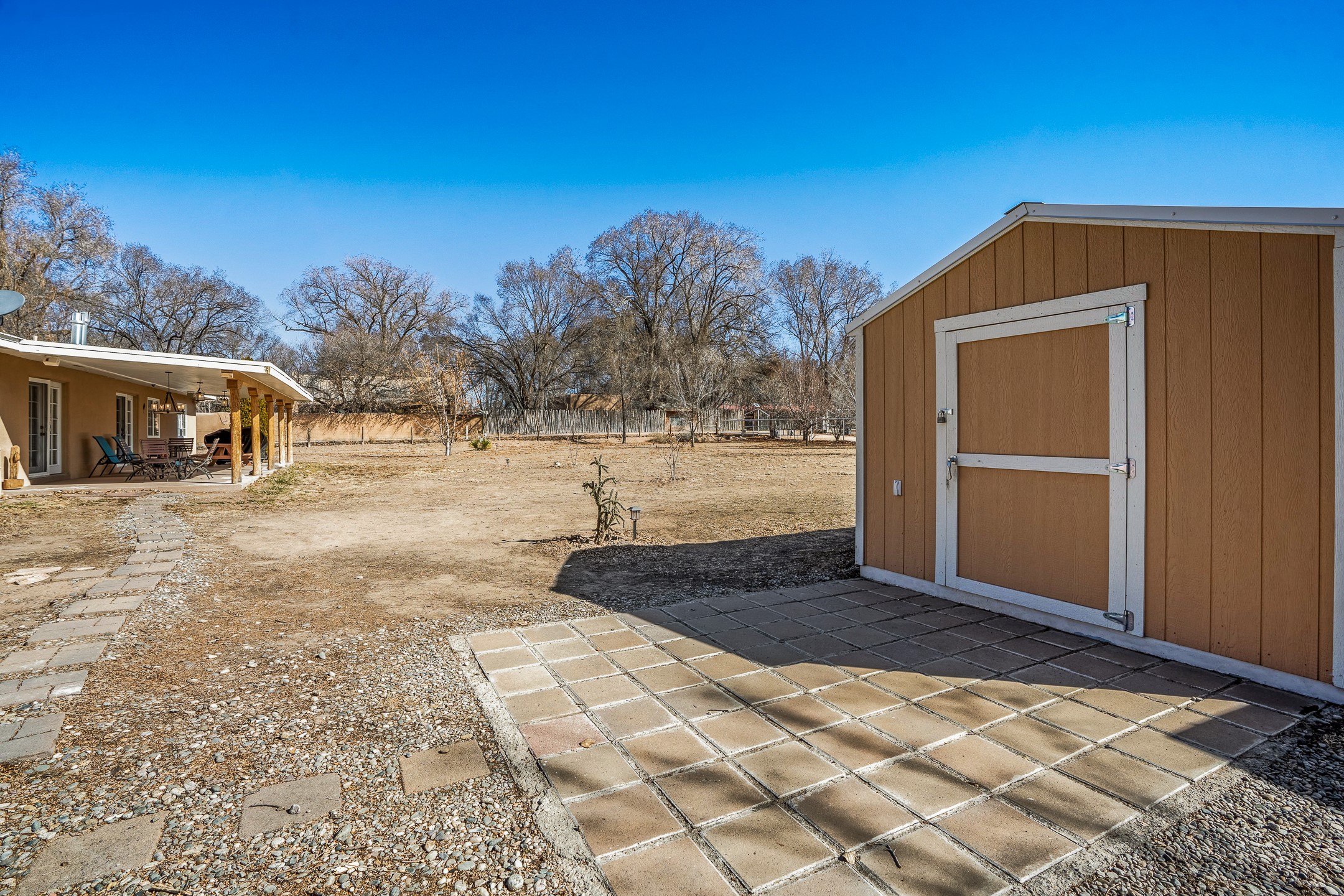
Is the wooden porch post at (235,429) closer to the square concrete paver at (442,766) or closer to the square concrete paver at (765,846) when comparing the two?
the square concrete paver at (442,766)

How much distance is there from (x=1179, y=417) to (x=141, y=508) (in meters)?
11.1

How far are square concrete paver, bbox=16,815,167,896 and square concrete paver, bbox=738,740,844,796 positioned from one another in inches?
68.5

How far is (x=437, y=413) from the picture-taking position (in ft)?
93.2

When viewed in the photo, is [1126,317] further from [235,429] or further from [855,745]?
[235,429]

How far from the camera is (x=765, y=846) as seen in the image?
1.68m

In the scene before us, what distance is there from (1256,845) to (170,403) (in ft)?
69.2

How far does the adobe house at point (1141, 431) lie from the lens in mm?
2645

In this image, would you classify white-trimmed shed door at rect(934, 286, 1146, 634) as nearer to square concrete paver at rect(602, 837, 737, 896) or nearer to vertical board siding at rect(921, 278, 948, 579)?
vertical board siding at rect(921, 278, 948, 579)

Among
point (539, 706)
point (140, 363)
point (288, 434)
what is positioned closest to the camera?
point (539, 706)

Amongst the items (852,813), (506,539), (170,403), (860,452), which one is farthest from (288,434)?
(852,813)

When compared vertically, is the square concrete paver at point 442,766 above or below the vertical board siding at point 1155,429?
below

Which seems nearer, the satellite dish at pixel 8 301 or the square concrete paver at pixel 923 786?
the square concrete paver at pixel 923 786

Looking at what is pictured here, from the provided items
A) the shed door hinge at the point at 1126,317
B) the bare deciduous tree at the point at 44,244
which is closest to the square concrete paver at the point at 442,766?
the shed door hinge at the point at 1126,317

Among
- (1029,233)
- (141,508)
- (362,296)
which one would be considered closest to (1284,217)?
(1029,233)
